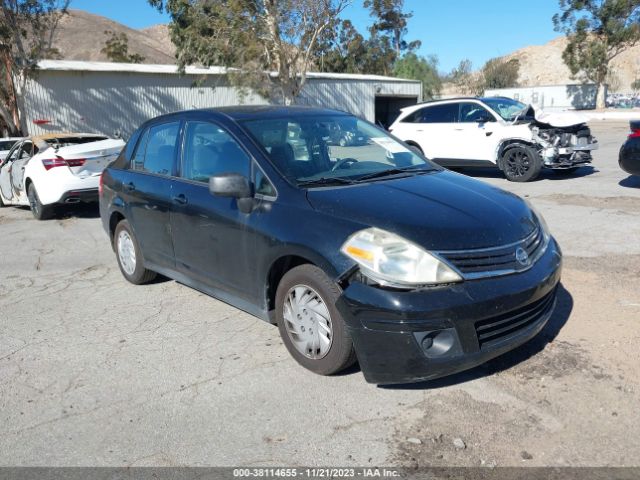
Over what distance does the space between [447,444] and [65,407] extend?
2.35 m

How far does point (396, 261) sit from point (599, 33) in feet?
179

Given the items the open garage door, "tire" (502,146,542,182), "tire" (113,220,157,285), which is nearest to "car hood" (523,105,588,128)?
"tire" (502,146,542,182)

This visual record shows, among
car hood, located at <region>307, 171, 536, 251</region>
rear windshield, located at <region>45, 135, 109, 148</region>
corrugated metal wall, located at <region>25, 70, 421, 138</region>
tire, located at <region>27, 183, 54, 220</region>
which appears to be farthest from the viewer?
corrugated metal wall, located at <region>25, 70, 421, 138</region>

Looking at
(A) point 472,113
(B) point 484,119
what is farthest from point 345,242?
(A) point 472,113

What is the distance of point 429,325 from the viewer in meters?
3.17

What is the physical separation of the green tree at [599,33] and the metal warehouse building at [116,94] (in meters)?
28.0

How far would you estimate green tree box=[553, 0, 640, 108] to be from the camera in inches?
1852

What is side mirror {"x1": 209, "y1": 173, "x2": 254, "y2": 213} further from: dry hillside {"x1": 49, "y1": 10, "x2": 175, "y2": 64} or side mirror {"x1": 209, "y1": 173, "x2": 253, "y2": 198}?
dry hillside {"x1": 49, "y1": 10, "x2": 175, "y2": 64}

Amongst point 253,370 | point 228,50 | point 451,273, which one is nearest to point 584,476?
point 451,273

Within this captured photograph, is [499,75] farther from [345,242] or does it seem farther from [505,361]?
[345,242]

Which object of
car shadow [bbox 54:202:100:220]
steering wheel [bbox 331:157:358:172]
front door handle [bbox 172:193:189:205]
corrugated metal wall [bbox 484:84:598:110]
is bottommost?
car shadow [bbox 54:202:100:220]

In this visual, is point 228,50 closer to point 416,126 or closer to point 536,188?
point 416,126

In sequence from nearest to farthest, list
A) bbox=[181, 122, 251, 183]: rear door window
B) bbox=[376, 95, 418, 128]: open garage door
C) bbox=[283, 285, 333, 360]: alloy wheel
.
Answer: bbox=[283, 285, 333, 360]: alloy wheel < bbox=[181, 122, 251, 183]: rear door window < bbox=[376, 95, 418, 128]: open garage door

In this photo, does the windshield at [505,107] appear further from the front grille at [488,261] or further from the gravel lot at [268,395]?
the front grille at [488,261]
